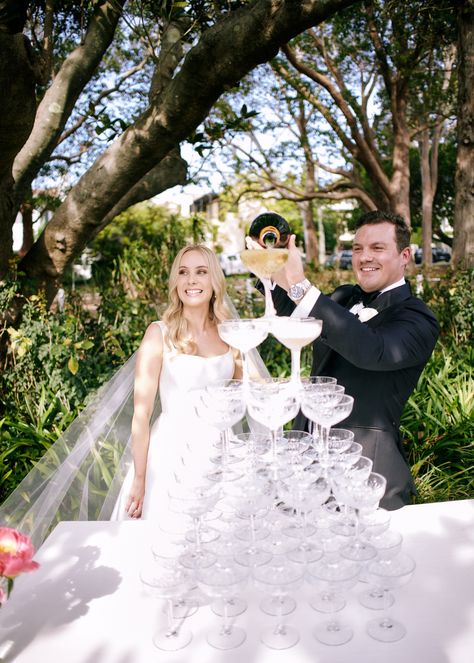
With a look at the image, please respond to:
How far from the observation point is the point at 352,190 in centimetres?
1447

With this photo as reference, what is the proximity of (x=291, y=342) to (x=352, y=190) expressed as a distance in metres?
13.5

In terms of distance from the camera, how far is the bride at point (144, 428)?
3.13m

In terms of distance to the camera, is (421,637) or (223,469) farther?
(223,469)

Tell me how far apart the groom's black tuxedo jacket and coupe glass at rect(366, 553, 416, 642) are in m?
0.84

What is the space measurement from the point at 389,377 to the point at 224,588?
1420 millimetres

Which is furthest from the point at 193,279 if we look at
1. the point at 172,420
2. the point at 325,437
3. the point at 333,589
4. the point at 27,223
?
the point at 27,223

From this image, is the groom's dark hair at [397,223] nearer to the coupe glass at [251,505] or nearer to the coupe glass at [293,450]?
the coupe glass at [293,450]

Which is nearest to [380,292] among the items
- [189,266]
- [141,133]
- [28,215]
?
[189,266]

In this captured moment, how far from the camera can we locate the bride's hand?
311 centimetres

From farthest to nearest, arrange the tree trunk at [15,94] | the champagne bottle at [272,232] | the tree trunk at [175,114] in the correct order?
1. the tree trunk at [175,114]
2. the tree trunk at [15,94]
3. the champagne bottle at [272,232]

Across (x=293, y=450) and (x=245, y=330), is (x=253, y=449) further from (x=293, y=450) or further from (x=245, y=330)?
(x=245, y=330)

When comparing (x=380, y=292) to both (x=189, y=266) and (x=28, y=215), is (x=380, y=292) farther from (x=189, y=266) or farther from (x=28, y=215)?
(x=28, y=215)

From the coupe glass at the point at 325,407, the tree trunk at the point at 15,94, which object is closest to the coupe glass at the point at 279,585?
the coupe glass at the point at 325,407

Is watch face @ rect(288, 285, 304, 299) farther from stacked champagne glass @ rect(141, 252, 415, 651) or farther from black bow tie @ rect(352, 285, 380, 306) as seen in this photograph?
black bow tie @ rect(352, 285, 380, 306)
